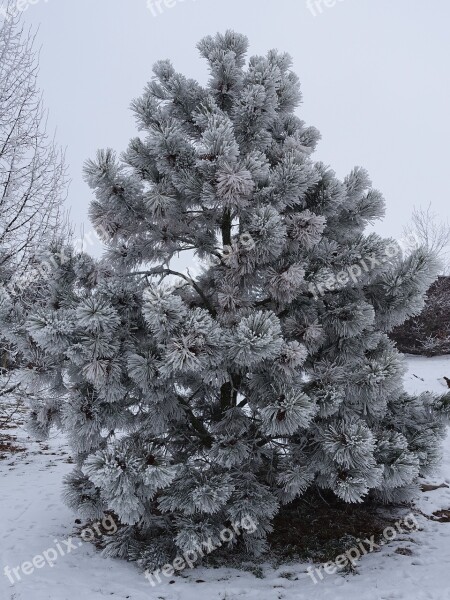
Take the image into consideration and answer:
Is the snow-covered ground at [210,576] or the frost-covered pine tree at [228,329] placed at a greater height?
the frost-covered pine tree at [228,329]

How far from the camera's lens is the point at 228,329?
3.69m

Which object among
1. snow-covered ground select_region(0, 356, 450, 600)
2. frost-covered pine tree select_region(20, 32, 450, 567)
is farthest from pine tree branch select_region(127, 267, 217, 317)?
snow-covered ground select_region(0, 356, 450, 600)

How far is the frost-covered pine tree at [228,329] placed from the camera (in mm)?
3568

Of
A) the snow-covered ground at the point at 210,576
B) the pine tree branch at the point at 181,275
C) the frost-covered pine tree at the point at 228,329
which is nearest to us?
the frost-covered pine tree at the point at 228,329

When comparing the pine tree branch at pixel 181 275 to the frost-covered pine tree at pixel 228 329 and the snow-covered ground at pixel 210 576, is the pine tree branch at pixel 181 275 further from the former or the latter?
the snow-covered ground at pixel 210 576

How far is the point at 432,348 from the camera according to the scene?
1606 centimetres

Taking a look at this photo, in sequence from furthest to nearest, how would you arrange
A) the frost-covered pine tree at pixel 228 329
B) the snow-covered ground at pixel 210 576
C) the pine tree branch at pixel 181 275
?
1. the pine tree branch at pixel 181 275
2. the snow-covered ground at pixel 210 576
3. the frost-covered pine tree at pixel 228 329

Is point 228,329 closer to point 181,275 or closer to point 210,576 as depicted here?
point 181,275

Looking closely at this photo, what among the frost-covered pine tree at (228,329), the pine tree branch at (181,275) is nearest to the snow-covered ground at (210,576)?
the frost-covered pine tree at (228,329)

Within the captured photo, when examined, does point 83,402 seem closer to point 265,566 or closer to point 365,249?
point 265,566

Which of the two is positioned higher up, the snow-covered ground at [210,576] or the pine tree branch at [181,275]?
the pine tree branch at [181,275]

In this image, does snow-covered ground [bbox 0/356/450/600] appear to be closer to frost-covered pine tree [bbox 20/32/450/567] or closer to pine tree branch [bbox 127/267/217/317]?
frost-covered pine tree [bbox 20/32/450/567]

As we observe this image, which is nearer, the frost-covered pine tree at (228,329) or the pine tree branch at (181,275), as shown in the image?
the frost-covered pine tree at (228,329)

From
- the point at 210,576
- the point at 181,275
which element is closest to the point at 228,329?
the point at 181,275
